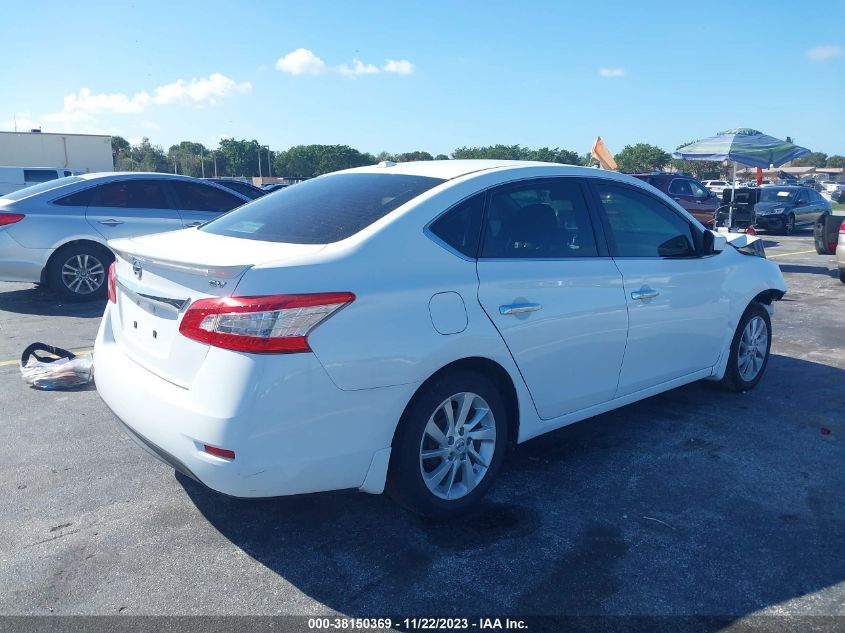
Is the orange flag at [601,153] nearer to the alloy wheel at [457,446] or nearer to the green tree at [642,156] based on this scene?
the alloy wheel at [457,446]

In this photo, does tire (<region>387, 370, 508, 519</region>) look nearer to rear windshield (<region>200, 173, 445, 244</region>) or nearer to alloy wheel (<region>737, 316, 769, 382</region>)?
rear windshield (<region>200, 173, 445, 244</region>)

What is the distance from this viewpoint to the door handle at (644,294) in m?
4.16

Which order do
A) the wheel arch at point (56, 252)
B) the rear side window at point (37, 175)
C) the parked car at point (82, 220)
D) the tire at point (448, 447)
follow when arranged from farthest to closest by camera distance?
the rear side window at point (37, 175) < the wheel arch at point (56, 252) < the parked car at point (82, 220) < the tire at point (448, 447)

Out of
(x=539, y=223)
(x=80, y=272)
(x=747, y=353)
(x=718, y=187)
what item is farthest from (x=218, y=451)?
(x=718, y=187)

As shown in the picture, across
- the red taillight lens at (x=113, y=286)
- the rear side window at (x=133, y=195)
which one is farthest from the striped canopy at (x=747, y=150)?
the red taillight lens at (x=113, y=286)

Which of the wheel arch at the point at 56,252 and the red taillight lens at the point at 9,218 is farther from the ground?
the red taillight lens at the point at 9,218

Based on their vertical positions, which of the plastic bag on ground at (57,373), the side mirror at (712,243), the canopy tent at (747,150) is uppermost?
the canopy tent at (747,150)

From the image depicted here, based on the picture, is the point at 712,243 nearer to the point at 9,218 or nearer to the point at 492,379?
the point at 492,379

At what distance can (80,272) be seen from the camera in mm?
8648

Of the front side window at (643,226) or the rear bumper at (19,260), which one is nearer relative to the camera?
the front side window at (643,226)

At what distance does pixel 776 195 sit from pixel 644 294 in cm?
2001

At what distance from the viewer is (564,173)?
4098mm

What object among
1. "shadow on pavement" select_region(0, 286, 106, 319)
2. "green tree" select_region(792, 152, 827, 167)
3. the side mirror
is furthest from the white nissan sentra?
"green tree" select_region(792, 152, 827, 167)

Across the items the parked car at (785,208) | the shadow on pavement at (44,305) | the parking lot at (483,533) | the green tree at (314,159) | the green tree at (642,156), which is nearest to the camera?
the parking lot at (483,533)
